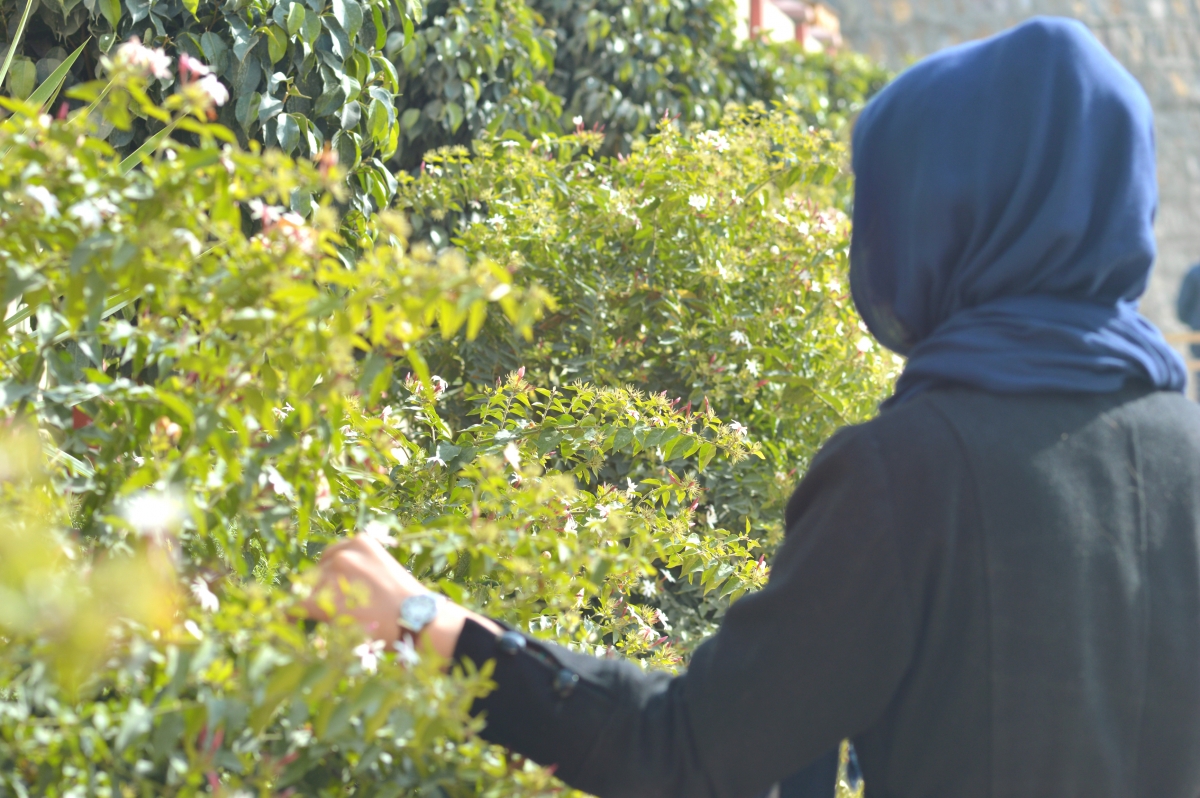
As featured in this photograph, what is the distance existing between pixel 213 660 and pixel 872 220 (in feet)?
2.42

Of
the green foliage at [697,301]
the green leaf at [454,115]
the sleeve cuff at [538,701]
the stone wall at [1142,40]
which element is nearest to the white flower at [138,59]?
the sleeve cuff at [538,701]

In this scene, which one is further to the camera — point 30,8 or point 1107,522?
point 30,8

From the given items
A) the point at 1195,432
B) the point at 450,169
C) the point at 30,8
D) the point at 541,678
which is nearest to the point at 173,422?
the point at 541,678

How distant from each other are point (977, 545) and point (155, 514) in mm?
695

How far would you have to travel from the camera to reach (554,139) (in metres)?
3.03

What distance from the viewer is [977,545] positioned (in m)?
0.94

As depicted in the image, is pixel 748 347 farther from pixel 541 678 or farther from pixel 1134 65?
pixel 1134 65

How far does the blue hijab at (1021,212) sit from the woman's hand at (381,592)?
492 millimetres

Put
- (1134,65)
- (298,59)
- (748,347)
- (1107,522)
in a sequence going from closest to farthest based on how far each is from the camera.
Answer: (1107,522), (298,59), (748,347), (1134,65)

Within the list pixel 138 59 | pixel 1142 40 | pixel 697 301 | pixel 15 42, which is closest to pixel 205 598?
pixel 138 59

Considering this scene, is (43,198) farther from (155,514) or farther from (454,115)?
(454,115)

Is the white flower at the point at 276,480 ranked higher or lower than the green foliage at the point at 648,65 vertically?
higher

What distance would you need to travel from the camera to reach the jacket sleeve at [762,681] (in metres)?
0.93

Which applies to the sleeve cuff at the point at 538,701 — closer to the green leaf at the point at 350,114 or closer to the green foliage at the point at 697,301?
the green foliage at the point at 697,301
